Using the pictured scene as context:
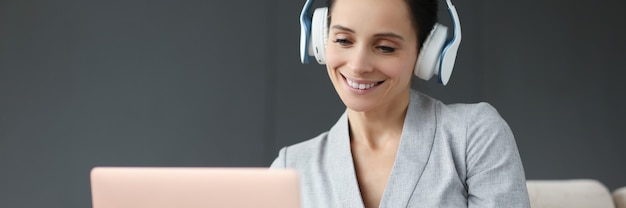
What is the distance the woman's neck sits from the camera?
5.80 ft

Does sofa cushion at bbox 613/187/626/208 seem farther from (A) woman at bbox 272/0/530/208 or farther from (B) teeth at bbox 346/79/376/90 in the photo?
(B) teeth at bbox 346/79/376/90

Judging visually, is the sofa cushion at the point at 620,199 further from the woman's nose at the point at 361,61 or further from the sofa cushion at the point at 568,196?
the woman's nose at the point at 361,61

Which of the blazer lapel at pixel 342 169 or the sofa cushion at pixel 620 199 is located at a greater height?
the blazer lapel at pixel 342 169

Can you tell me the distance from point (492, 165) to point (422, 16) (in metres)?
0.33

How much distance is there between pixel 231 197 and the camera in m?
1.03

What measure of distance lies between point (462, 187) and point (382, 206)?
0.16 metres

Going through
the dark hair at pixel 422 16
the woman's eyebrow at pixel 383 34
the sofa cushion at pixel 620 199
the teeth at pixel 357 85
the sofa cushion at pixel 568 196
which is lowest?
the sofa cushion at pixel 620 199

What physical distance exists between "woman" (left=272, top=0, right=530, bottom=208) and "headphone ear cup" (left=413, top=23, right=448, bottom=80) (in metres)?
0.01

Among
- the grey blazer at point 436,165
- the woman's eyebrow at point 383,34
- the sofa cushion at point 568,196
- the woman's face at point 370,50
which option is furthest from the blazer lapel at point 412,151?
the sofa cushion at point 568,196

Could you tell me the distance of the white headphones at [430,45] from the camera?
5.41ft

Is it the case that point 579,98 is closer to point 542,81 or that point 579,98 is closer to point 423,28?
point 542,81

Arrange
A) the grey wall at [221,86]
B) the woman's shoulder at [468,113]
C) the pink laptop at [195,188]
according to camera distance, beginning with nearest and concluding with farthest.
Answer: the pink laptop at [195,188] < the woman's shoulder at [468,113] < the grey wall at [221,86]

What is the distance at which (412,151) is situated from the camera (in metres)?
1.72

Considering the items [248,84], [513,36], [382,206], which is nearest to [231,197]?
[382,206]
